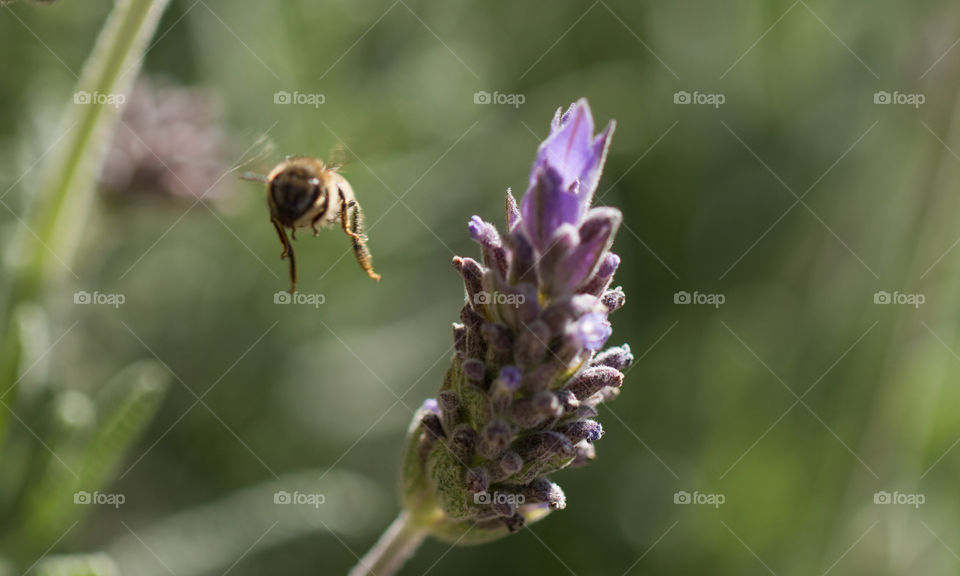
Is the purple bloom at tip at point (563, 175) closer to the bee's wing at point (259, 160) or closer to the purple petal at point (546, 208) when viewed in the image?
the purple petal at point (546, 208)

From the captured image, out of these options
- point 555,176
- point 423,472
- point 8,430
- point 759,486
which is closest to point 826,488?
point 759,486

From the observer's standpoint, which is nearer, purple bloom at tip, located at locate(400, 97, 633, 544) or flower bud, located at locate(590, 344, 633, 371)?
purple bloom at tip, located at locate(400, 97, 633, 544)

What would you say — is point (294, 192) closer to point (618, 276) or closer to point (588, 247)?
point (588, 247)

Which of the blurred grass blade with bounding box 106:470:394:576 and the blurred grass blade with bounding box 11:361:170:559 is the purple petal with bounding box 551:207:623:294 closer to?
the blurred grass blade with bounding box 11:361:170:559

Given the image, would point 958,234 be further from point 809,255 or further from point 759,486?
point 759,486

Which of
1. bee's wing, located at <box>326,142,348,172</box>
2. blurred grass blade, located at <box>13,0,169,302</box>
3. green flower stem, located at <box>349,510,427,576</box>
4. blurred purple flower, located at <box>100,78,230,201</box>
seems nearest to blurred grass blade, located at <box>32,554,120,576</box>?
green flower stem, located at <box>349,510,427,576</box>

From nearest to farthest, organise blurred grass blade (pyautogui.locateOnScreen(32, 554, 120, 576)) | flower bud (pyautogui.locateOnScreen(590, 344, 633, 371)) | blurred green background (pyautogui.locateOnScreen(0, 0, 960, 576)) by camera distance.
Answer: flower bud (pyautogui.locateOnScreen(590, 344, 633, 371)) < blurred grass blade (pyautogui.locateOnScreen(32, 554, 120, 576)) < blurred green background (pyautogui.locateOnScreen(0, 0, 960, 576))
